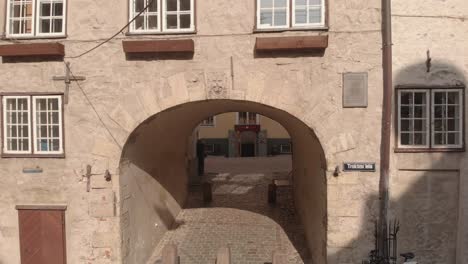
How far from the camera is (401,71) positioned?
7863mm

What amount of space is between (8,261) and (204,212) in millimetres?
5459

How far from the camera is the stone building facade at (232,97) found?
25.8ft

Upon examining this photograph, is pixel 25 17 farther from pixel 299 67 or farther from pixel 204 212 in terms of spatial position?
pixel 204 212

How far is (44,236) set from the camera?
28.1 feet

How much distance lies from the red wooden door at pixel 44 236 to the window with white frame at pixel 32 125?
1289 millimetres

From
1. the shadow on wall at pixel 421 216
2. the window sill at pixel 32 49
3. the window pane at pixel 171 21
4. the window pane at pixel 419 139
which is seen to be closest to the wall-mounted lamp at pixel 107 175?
the window sill at pixel 32 49

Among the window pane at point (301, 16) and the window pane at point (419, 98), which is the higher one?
the window pane at point (301, 16)

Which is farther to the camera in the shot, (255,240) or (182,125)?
(182,125)

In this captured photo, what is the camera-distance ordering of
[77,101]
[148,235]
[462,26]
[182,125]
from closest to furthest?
[462,26], [77,101], [148,235], [182,125]

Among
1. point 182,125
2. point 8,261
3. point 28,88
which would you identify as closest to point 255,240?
point 182,125

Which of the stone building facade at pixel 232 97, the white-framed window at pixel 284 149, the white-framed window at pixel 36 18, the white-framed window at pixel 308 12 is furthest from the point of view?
the white-framed window at pixel 284 149

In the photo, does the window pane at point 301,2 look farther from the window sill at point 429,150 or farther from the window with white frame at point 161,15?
the window sill at point 429,150

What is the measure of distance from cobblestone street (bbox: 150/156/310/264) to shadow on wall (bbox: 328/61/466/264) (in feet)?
6.88

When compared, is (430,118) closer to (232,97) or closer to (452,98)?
(452,98)
